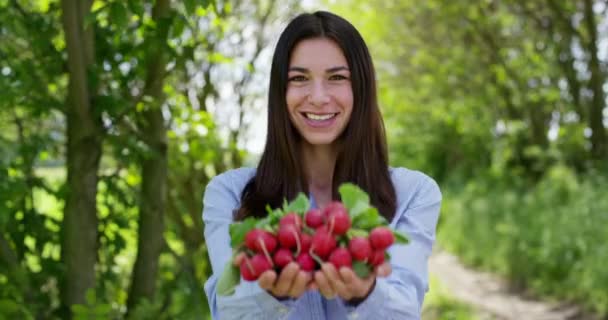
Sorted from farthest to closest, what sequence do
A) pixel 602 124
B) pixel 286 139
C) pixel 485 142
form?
pixel 485 142, pixel 602 124, pixel 286 139

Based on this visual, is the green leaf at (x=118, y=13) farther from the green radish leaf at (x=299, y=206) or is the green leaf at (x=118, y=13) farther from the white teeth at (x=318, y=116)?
the green radish leaf at (x=299, y=206)

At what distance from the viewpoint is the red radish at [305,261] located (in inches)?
56.8

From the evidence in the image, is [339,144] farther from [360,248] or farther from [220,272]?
[360,248]

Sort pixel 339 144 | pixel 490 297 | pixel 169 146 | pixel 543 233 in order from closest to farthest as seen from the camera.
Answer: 1. pixel 339 144
2. pixel 169 146
3. pixel 543 233
4. pixel 490 297

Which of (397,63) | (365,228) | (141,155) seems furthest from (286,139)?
(397,63)

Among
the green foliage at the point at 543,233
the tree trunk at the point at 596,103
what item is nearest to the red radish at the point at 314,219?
the green foliage at the point at 543,233

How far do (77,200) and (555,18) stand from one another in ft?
25.1

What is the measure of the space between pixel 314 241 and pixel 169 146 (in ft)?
9.63

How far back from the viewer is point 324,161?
219cm

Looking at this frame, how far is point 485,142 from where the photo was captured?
15367mm

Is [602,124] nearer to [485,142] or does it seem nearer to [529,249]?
[529,249]

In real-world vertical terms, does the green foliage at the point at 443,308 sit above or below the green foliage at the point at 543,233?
below

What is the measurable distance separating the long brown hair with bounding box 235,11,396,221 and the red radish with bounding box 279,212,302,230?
1.70 ft

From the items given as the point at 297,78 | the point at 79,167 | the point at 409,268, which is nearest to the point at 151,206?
the point at 79,167
